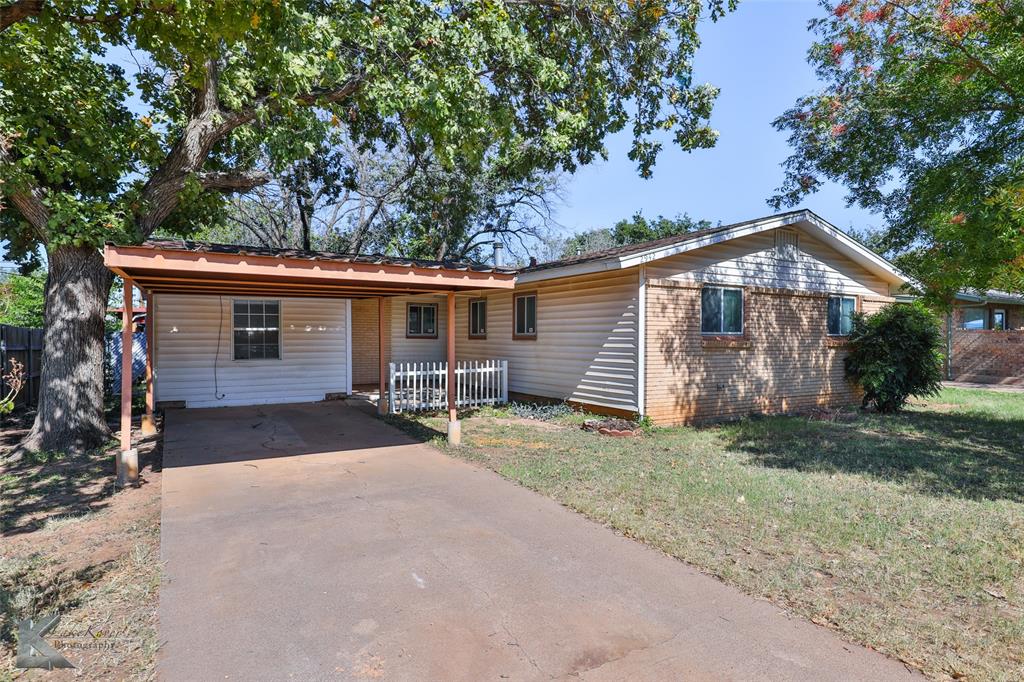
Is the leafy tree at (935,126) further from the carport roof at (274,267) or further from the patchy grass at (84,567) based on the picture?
the patchy grass at (84,567)

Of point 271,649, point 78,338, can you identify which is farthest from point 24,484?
point 271,649

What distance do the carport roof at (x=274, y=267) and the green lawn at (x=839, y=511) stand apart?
2.47 m

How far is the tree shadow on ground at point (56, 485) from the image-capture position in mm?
4914

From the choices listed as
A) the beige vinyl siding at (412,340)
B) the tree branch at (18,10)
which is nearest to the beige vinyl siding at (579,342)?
the beige vinyl siding at (412,340)

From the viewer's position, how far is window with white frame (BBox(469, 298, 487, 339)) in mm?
13664

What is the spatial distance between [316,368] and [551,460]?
24.5ft

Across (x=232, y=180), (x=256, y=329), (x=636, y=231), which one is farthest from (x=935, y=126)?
(x=636, y=231)

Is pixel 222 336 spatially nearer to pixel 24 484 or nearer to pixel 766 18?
pixel 24 484

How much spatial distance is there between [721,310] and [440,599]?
8504 millimetres

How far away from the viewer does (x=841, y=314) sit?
12156 millimetres

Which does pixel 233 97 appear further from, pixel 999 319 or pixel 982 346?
pixel 999 319

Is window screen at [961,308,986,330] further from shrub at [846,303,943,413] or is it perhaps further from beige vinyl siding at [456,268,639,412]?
beige vinyl siding at [456,268,639,412]

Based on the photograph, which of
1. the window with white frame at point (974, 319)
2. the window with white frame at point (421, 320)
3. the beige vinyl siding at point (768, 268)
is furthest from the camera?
the window with white frame at point (974, 319)

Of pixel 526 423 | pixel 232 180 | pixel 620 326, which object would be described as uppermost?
pixel 232 180
